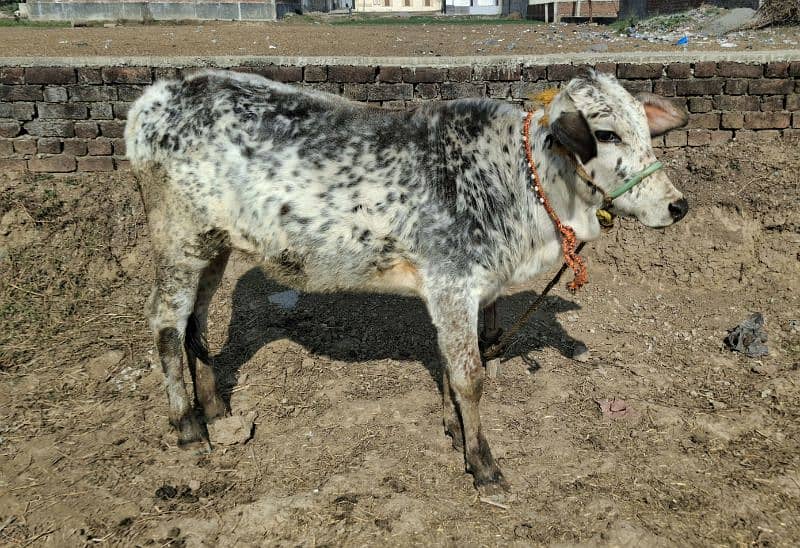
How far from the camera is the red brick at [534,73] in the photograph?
5.78 meters

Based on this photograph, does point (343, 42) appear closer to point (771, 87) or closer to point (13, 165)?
point (13, 165)

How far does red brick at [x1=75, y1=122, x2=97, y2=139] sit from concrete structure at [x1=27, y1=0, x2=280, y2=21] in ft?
56.4

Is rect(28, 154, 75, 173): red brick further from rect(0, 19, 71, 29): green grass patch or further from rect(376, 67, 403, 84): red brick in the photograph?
rect(0, 19, 71, 29): green grass patch

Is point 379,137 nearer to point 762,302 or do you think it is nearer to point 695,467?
point 695,467

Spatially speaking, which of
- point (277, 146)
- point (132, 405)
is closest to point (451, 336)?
point (277, 146)

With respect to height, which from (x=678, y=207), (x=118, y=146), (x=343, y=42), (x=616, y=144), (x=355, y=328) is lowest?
(x=355, y=328)

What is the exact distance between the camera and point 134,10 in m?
21.9

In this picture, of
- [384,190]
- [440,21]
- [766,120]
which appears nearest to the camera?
[384,190]

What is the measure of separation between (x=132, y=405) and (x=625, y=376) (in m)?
3.09

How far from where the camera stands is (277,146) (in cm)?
334

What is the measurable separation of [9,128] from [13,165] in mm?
311

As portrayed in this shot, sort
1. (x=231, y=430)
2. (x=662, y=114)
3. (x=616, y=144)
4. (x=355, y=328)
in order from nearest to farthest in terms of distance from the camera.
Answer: (x=616, y=144), (x=662, y=114), (x=231, y=430), (x=355, y=328)

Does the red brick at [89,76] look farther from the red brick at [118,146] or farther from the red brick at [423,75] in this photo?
the red brick at [423,75]

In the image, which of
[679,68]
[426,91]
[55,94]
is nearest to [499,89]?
[426,91]
